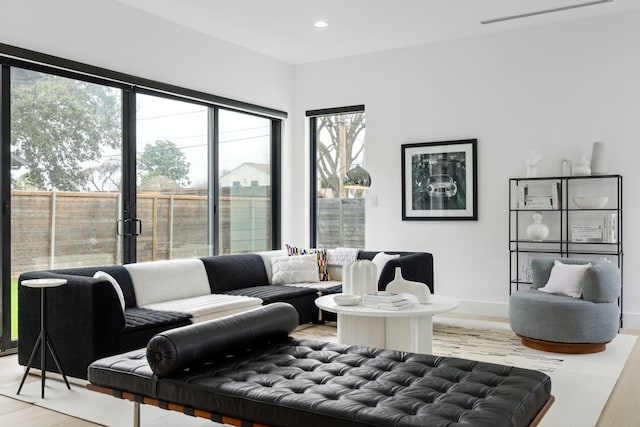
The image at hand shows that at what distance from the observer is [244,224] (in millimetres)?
6805

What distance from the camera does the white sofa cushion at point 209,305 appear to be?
428 centimetres

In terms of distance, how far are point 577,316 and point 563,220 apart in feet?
5.37

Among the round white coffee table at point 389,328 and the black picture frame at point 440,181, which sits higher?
the black picture frame at point 440,181

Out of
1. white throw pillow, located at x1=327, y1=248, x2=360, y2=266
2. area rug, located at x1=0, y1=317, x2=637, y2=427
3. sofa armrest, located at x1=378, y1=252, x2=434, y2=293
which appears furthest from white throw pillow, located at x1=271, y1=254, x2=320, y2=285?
sofa armrest, located at x1=378, y1=252, x2=434, y2=293

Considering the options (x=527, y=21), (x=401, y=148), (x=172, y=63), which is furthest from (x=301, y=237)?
(x=527, y=21)

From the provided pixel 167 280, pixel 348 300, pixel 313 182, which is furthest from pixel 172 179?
pixel 348 300

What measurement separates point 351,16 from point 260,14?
87 cm

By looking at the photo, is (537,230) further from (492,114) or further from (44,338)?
(44,338)

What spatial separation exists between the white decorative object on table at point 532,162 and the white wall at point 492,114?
0.42 feet

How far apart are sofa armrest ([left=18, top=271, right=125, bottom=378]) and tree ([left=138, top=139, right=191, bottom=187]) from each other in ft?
6.36

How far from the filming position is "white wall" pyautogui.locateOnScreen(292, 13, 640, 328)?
548cm

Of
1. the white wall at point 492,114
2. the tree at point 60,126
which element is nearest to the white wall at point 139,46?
the tree at point 60,126

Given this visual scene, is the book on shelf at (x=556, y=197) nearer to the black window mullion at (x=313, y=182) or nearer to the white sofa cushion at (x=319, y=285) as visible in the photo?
the white sofa cushion at (x=319, y=285)

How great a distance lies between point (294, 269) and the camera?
5.90 metres
